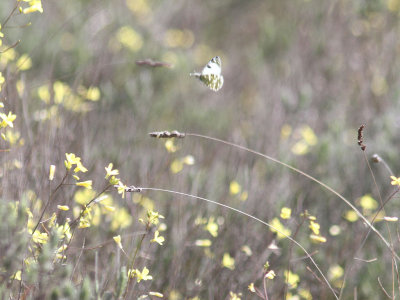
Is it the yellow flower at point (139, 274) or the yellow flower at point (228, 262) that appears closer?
the yellow flower at point (139, 274)

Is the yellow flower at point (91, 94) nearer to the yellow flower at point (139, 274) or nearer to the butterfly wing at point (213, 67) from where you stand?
the butterfly wing at point (213, 67)

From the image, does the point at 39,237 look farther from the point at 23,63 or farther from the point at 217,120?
the point at 217,120

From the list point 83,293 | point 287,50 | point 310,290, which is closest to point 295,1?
point 287,50

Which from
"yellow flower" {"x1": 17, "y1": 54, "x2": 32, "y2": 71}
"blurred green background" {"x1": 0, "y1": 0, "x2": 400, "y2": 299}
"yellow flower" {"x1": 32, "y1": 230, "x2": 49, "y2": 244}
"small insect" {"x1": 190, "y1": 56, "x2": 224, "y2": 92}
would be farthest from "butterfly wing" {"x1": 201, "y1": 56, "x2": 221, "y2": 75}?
"yellow flower" {"x1": 32, "y1": 230, "x2": 49, "y2": 244}

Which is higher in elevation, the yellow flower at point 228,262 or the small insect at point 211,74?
the small insect at point 211,74

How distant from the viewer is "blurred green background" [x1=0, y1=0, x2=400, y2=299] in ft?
8.29

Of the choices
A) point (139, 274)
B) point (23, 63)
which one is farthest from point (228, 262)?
point (23, 63)

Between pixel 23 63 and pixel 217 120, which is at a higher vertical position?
pixel 23 63

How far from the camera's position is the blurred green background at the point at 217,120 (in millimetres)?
2527

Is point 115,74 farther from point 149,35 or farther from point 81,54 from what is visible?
point 149,35

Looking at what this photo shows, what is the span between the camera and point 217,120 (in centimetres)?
454

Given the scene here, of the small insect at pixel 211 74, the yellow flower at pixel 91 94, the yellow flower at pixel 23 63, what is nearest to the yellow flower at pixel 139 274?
the small insect at pixel 211 74

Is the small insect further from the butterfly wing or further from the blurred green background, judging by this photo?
the blurred green background

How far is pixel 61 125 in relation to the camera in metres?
2.65
